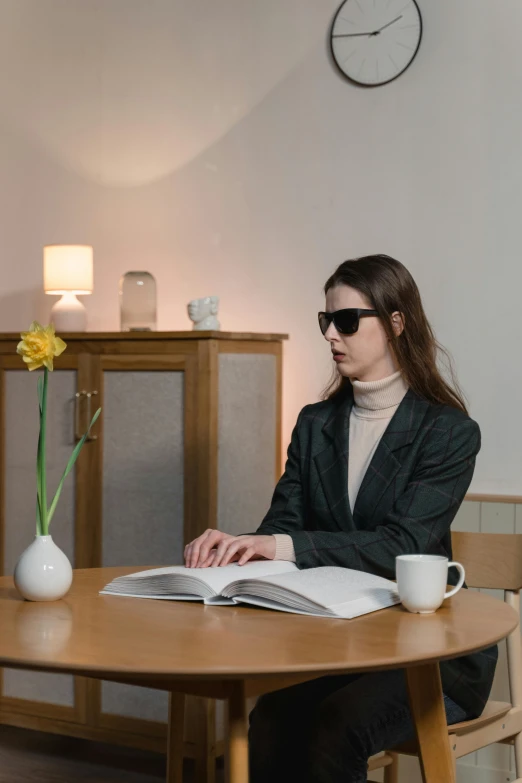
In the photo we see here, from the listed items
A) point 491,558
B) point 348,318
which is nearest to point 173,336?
point 348,318

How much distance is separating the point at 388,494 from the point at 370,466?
0.08 metres

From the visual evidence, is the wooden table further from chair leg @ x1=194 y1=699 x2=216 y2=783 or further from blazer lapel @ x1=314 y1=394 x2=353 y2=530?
chair leg @ x1=194 y1=699 x2=216 y2=783

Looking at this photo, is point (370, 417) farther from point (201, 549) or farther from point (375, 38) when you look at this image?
point (375, 38)

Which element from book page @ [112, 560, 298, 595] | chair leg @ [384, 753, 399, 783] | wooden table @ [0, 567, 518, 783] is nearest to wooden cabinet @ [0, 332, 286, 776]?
chair leg @ [384, 753, 399, 783]

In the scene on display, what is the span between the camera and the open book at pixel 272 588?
170 cm

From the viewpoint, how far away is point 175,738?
2301 millimetres

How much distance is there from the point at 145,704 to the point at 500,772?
44.3 inches

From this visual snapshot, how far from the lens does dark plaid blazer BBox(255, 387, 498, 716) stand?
2.10 m

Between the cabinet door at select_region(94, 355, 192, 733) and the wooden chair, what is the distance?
1193mm

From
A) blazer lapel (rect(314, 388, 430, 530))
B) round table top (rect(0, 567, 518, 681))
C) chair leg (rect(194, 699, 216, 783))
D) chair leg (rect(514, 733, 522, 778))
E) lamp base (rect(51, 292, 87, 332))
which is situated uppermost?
lamp base (rect(51, 292, 87, 332))

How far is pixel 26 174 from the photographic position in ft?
13.5

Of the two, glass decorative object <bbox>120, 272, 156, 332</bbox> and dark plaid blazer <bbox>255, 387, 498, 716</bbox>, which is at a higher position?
glass decorative object <bbox>120, 272, 156, 332</bbox>

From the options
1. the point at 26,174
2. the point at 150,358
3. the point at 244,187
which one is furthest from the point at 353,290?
the point at 26,174

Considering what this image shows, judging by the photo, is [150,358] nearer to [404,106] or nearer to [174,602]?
[404,106]
